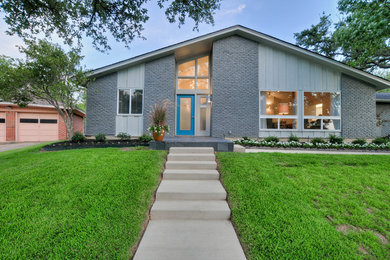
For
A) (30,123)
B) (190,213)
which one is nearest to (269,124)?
(190,213)

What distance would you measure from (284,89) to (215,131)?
13.5 feet

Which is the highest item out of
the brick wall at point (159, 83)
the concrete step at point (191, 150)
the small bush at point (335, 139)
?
the brick wall at point (159, 83)

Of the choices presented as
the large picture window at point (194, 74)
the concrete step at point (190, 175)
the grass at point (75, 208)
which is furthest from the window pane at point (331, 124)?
the grass at point (75, 208)

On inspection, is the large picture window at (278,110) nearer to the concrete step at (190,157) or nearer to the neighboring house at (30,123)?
the concrete step at (190,157)

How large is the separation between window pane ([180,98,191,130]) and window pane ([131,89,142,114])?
2143 millimetres

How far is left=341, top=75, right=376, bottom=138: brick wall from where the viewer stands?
7.32 m

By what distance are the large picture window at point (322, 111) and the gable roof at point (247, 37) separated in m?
1.27

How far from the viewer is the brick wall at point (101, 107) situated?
765 cm

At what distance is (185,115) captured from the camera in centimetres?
818

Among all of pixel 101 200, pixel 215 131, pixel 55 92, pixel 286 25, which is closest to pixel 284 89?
pixel 215 131

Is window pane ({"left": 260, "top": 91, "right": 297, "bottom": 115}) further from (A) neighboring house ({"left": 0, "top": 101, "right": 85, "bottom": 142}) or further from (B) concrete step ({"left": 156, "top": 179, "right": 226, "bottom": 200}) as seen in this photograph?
(A) neighboring house ({"left": 0, "top": 101, "right": 85, "bottom": 142})

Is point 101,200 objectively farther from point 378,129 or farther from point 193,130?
point 378,129

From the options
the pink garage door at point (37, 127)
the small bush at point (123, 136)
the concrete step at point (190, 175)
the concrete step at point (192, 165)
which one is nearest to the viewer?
the concrete step at point (190, 175)

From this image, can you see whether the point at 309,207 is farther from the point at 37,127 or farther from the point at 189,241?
the point at 37,127
